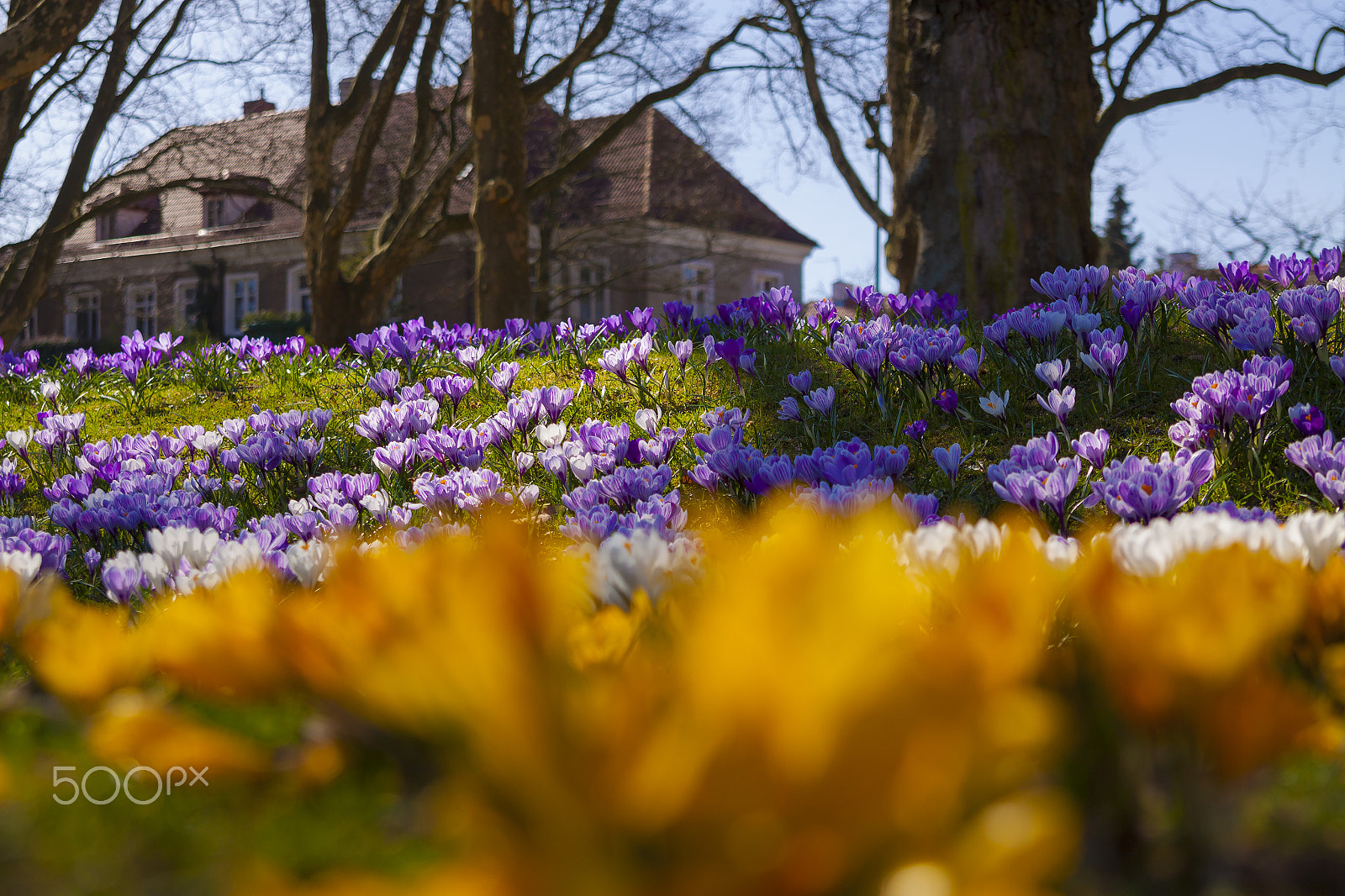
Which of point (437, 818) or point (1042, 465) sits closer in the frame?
point (437, 818)

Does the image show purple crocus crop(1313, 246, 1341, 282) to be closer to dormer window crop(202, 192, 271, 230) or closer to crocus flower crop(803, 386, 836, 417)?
crocus flower crop(803, 386, 836, 417)

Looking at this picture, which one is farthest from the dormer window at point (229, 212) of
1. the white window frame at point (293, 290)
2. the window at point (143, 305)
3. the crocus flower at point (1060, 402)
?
the crocus flower at point (1060, 402)

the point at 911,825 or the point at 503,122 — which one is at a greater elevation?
the point at 503,122

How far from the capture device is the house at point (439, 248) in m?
25.5

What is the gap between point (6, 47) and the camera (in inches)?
252

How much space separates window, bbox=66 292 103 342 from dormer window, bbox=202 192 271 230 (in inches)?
236

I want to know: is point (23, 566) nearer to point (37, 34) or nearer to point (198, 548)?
point (198, 548)

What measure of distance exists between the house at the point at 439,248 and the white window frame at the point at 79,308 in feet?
0.21

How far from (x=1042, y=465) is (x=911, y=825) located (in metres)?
1.99

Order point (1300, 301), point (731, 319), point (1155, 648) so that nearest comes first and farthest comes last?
point (1155, 648), point (1300, 301), point (731, 319)

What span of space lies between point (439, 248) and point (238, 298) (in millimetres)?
9923

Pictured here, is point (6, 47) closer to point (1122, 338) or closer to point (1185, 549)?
point (1122, 338)

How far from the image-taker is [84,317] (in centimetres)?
4172

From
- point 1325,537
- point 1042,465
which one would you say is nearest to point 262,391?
point 1042,465
